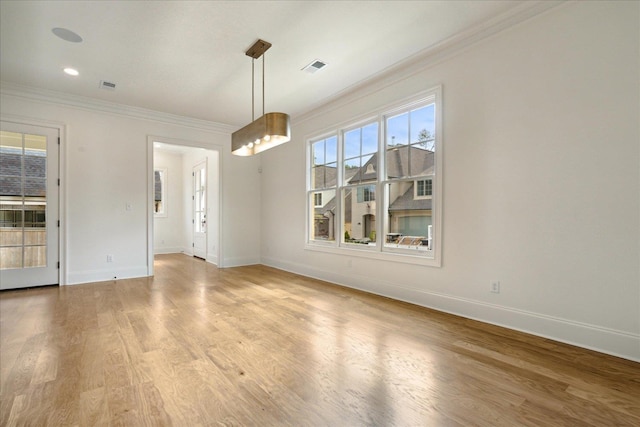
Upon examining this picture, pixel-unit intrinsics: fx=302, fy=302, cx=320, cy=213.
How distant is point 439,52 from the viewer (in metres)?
3.46

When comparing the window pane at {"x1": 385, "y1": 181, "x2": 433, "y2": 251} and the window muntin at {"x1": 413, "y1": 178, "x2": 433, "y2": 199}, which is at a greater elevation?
the window muntin at {"x1": 413, "y1": 178, "x2": 433, "y2": 199}

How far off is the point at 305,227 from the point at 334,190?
97 centimetres

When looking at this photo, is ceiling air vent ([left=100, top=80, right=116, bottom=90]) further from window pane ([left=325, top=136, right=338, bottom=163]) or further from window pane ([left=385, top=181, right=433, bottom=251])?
window pane ([left=385, top=181, right=433, bottom=251])

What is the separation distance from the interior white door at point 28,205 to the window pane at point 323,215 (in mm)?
4098

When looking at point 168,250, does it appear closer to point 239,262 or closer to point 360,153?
point 239,262

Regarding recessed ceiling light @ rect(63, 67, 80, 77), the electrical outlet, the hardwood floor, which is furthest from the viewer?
recessed ceiling light @ rect(63, 67, 80, 77)

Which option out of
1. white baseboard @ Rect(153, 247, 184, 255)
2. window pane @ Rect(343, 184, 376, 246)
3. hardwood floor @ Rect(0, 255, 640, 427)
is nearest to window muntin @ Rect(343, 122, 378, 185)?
window pane @ Rect(343, 184, 376, 246)

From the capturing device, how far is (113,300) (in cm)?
394

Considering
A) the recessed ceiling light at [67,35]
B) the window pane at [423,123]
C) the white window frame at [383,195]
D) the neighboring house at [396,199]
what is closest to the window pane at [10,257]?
the recessed ceiling light at [67,35]

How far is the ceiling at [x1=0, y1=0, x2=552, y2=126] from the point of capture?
9.16 feet

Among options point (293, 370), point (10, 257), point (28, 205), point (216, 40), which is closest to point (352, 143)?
point (216, 40)

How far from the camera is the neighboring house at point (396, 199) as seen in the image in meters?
3.72

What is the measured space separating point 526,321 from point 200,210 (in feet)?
23.9

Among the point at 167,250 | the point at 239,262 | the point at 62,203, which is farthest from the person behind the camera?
the point at 167,250
